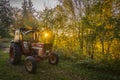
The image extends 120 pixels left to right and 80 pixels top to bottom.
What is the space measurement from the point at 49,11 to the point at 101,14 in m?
6.28

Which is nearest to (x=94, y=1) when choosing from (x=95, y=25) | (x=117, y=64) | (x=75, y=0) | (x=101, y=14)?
(x=101, y=14)

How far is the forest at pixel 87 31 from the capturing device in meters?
8.79

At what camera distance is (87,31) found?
11.2 m

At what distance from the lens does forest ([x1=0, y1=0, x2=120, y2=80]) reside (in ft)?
28.8

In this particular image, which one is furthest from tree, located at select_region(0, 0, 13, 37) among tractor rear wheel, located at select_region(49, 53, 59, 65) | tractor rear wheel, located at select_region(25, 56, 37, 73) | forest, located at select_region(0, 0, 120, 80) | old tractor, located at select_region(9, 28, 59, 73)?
tractor rear wheel, located at select_region(25, 56, 37, 73)

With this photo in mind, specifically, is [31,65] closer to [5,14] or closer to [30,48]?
[30,48]

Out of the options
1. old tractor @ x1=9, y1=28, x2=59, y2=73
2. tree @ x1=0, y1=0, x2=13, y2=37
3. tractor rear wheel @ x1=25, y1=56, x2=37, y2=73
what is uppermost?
tree @ x1=0, y1=0, x2=13, y2=37

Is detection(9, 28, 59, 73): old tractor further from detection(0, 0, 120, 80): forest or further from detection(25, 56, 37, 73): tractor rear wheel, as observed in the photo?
detection(0, 0, 120, 80): forest

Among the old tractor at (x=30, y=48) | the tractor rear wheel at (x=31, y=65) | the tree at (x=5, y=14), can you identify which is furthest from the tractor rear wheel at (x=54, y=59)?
the tree at (x=5, y=14)

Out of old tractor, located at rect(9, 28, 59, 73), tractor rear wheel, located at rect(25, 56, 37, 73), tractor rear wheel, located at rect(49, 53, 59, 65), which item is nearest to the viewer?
tractor rear wheel, located at rect(25, 56, 37, 73)

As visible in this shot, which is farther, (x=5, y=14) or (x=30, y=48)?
(x=5, y=14)

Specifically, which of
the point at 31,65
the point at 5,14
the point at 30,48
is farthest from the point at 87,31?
the point at 5,14

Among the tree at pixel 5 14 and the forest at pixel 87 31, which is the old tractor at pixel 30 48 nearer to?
the forest at pixel 87 31

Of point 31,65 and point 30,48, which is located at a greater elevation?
point 30,48
